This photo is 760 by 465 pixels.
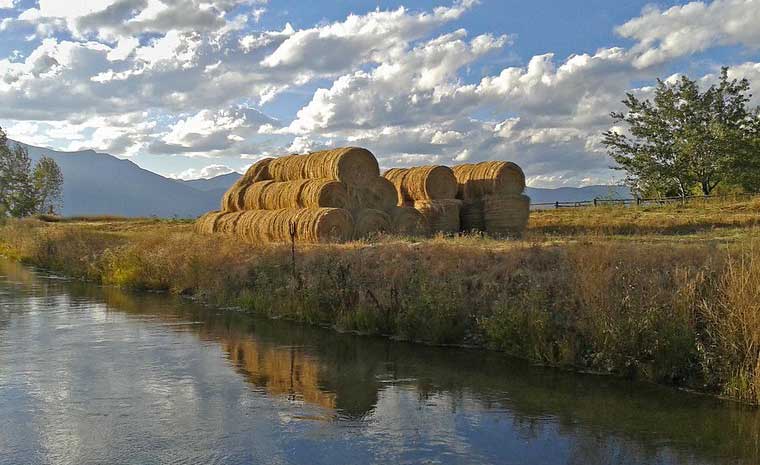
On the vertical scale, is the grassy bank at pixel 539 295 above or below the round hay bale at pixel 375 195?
below

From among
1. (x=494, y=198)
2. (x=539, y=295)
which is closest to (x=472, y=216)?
(x=494, y=198)

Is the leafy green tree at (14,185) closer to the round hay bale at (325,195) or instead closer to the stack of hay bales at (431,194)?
the stack of hay bales at (431,194)

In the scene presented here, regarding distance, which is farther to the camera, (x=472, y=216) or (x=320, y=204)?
(x=472, y=216)

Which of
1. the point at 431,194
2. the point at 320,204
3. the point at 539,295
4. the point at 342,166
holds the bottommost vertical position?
the point at 539,295

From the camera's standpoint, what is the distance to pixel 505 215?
20.9 m

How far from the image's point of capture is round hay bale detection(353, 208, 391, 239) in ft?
61.5

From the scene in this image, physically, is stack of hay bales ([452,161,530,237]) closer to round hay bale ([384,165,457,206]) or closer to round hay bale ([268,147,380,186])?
round hay bale ([384,165,457,206])

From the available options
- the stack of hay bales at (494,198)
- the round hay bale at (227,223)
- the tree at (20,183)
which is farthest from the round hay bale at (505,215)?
the tree at (20,183)

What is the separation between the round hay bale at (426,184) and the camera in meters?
21.4

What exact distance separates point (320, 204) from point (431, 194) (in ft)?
13.1

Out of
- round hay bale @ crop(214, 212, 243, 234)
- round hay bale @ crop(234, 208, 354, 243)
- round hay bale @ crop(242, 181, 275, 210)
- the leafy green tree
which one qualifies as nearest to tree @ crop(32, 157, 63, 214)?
the leafy green tree

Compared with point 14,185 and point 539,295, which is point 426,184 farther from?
point 14,185

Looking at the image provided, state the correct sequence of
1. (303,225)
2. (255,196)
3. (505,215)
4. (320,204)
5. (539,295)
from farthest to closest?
1. (255,196)
2. (505,215)
3. (320,204)
4. (303,225)
5. (539,295)

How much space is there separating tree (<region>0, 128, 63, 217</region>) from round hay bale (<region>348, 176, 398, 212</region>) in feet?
156
